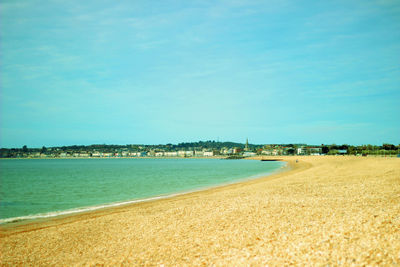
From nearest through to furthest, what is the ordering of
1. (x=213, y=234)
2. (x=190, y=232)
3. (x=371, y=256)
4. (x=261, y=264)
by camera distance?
1. (x=371, y=256)
2. (x=261, y=264)
3. (x=213, y=234)
4. (x=190, y=232)

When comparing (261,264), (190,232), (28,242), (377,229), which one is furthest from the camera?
(28,242)

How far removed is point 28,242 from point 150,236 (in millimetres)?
4697

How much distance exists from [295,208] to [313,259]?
5.03 meters

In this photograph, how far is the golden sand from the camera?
5906 mm

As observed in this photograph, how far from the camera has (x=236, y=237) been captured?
7.65 m

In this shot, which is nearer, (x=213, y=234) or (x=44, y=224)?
(x=213, y=234)

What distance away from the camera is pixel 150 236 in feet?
29.5

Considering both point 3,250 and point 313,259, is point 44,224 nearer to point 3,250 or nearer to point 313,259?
point 3,250

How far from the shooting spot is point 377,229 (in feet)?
21.9

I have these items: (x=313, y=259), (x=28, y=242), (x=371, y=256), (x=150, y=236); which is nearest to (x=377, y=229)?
(x=371, y=256)

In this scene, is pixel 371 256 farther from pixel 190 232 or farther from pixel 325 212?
pixel 190 232

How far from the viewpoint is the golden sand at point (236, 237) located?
5.91 metres

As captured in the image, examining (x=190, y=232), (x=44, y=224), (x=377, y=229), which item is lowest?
(x=44, y=224)

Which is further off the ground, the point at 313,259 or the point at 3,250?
the point at 313,259
